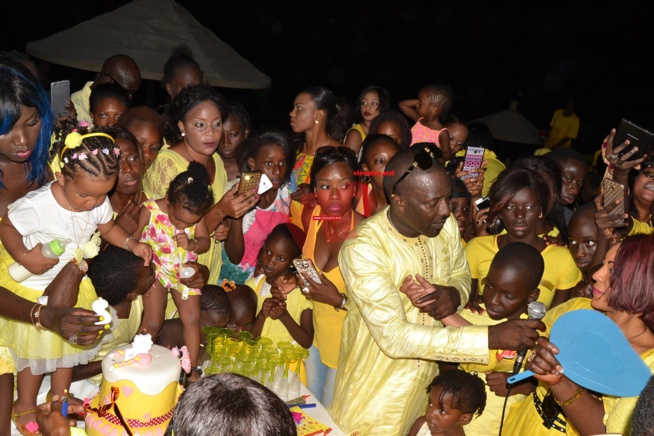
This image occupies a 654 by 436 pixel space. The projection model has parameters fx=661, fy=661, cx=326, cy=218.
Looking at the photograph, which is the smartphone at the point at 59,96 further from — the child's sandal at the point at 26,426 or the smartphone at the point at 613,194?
the smartphone at the point at 613,194

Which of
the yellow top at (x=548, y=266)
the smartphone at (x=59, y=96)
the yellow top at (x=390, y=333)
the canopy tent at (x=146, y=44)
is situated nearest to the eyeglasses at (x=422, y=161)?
the yellow top at (x=390, y=333)

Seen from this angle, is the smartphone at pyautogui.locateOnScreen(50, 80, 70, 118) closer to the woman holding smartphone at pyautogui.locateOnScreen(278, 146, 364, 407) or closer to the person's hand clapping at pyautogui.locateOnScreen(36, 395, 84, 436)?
the woman holding smartphone at pyautogui.locateOnScreen(278, 146, 364, 407)

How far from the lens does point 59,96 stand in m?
3.96

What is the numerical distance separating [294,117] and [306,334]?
6.51 feet

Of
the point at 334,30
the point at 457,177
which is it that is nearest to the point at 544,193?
the point at 457,177

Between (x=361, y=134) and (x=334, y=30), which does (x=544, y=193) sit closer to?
(x=361, y=134)

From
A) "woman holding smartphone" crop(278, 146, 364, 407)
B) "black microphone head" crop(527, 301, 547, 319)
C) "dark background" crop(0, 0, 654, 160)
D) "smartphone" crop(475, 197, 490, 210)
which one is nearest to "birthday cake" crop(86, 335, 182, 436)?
"black microphone head" crop(527, 301, 547, 319)

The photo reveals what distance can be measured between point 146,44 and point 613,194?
5475 mm

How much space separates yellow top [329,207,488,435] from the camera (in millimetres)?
2768

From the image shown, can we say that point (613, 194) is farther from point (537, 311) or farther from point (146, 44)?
point (146, 44)

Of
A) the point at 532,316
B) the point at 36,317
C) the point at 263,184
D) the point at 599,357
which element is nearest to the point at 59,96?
the point at 263,184

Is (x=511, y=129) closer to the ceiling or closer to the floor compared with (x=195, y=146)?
closer to the ceiling

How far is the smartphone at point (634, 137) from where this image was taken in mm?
3744

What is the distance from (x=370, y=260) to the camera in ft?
9.47
